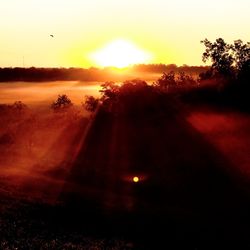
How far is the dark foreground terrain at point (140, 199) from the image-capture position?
24.2 metres

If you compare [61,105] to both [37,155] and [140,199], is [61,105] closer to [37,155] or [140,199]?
[37,155]

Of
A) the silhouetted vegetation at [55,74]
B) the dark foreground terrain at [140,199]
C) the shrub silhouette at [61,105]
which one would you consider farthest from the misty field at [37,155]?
the silhouetted vegetation at [55,74]

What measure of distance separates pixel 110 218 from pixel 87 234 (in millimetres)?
2615

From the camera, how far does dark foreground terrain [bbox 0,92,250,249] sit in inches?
953

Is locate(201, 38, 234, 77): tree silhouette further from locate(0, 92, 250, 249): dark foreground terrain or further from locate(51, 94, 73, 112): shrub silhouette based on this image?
locate(51, 94, 73, 112): shrub silhouette

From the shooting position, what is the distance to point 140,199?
3077cm

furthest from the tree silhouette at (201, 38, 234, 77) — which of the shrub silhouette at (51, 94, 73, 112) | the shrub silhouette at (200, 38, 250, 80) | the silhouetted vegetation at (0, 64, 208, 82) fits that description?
the silhouetted vegetation at (0, 64, 208, 82)

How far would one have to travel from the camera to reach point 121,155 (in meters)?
42.1

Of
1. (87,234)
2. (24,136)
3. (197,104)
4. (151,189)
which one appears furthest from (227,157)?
(24,136)

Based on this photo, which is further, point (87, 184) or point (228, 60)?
point (228, 60)

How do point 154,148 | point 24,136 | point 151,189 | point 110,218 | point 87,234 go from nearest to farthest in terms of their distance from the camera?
point 87,234 → point 110,218 → point 151,189 → point 154,148 → point 24,136

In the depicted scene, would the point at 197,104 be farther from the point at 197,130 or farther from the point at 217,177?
the point at 217,177

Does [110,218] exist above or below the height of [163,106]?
below

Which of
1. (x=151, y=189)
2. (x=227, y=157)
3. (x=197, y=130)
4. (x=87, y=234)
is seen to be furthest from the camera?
(x=197, y=130)
